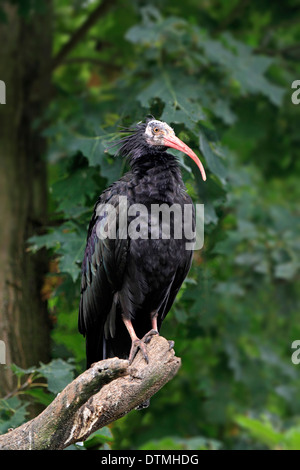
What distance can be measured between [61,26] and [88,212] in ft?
14.8

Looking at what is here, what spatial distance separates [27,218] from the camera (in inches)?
275

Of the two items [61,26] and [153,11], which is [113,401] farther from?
[61,26]

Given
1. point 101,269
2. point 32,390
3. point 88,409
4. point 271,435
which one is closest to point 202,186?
point 101,269

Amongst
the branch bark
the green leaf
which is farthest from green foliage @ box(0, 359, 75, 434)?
the green leaf

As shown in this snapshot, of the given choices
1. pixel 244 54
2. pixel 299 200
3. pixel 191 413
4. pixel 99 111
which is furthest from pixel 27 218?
pixel 299 200

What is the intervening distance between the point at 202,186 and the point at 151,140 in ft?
2.91

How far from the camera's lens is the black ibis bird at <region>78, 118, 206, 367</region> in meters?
4.62

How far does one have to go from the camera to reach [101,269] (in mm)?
4832

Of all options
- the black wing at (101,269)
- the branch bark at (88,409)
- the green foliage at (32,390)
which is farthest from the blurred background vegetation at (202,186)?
the branch bark at (88,409)

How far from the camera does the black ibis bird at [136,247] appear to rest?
4.62 meters

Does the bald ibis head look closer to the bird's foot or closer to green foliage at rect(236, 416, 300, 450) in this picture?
the bird's foot

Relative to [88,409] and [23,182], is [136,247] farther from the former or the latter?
[23,182]

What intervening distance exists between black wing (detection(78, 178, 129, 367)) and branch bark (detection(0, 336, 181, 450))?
3.20 ft

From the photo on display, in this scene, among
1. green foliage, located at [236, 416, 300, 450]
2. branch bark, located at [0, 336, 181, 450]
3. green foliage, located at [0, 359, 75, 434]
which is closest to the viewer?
branch bark, located at [0, 336, 181, 450]
